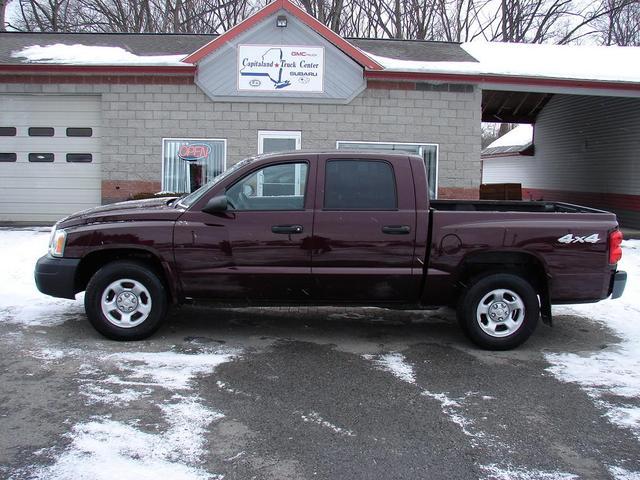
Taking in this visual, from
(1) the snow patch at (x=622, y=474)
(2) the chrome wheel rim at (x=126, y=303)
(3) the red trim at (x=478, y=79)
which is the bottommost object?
(1) the snow patch at (x=622, y=474)

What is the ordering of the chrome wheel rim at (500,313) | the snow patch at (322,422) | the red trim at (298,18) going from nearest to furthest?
the snow patch at (322,422), the chrome wheel rim at (500,313), the red trim at (298,18)

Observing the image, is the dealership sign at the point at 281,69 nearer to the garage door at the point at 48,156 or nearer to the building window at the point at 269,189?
the garage door at the point at 48,156

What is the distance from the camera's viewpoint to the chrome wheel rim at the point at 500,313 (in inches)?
219

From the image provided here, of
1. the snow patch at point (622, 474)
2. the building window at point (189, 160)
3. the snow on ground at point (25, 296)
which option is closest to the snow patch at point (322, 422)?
the snow patch at point (622, 474)

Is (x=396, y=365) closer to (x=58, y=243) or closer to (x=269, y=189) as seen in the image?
(x=269, y=189)

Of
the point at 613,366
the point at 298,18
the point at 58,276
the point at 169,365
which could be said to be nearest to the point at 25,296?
the point at 58,276

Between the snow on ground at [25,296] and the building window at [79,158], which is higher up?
the building window at [79,158]

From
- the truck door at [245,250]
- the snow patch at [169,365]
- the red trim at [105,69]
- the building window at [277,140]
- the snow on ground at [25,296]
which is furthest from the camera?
the building window at [277,140]

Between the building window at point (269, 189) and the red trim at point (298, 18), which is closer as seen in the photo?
the building window at point (269, 189)

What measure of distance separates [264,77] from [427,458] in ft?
34.6

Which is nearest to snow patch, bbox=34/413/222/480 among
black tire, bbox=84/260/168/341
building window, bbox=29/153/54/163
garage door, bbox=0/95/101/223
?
black tire, bbox=84/260/168/341

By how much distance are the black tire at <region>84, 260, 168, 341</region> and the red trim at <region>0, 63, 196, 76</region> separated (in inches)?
317

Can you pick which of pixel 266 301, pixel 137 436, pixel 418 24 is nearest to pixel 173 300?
pixel 266 301

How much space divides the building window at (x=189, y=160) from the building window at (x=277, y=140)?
0.82 metres
